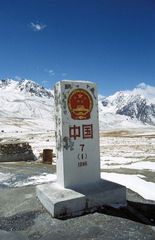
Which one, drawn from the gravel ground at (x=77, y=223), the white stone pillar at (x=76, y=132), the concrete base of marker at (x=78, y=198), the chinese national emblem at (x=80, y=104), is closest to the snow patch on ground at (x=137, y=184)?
the gravel ground at (x=77, y=223)

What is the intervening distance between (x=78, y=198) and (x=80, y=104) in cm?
279

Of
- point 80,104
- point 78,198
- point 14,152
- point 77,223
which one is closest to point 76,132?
point 80,104

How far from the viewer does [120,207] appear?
9938 millimetres

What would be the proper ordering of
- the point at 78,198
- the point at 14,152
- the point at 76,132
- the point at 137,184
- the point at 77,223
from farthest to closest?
the point at 14,152
the point at 137,184
the point at 76,132
the point at 78,198
the point at 77,223

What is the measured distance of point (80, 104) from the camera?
33.4ft

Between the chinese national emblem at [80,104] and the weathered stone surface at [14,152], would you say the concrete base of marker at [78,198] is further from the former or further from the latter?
the weathered stone surface at [14,152]

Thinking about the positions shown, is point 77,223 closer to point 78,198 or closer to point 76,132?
point 78,198

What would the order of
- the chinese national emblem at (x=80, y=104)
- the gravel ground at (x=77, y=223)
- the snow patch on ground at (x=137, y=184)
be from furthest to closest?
1. the snow patch on ground at (x=137, y=184)
2. the chinese national emblem at (x=80, y=104)
3. the gravel ground at (x=77, y=223)

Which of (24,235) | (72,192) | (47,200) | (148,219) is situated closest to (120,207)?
(148,219)

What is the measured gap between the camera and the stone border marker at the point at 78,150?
9.90m

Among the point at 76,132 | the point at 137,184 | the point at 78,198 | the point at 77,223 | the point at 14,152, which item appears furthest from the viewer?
the point at 14,152

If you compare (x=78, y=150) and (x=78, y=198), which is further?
(x=78, y=150)

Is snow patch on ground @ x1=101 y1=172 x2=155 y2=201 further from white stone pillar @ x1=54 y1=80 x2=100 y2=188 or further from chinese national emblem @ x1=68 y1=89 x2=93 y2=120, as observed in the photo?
chinese national emblem @ x1=68 y1=89 x2=93 y2=120

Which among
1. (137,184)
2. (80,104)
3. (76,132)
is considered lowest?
(137,184)
